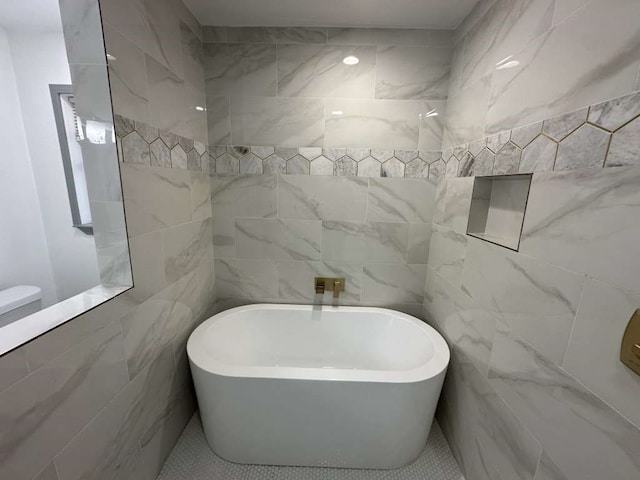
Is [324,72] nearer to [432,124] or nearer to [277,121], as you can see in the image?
[277,121]

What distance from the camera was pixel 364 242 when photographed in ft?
5.45

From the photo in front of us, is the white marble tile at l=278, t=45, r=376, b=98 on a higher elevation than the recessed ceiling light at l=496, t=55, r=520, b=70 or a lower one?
higher

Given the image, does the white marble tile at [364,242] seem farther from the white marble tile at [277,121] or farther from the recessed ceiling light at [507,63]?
the recessed ceiling light at [507,63]

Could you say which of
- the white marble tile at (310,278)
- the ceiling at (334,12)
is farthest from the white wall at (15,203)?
the white marble tile at (310,278)

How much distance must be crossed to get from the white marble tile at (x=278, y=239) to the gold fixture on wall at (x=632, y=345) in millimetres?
1326

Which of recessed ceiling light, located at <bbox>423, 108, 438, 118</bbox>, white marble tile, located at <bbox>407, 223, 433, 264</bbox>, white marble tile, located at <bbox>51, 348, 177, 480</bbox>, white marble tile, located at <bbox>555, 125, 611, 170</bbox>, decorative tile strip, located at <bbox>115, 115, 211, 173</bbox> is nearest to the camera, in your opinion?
white marble tile, located at <bbox>555, 125, 611, 170</bbox>

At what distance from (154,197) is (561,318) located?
1554 millimetres

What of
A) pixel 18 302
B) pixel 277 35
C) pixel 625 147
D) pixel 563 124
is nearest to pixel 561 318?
pixel 625 147

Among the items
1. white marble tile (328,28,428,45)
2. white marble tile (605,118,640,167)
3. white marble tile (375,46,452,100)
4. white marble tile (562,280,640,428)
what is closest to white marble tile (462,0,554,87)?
white marble tile (375,46,452,100)

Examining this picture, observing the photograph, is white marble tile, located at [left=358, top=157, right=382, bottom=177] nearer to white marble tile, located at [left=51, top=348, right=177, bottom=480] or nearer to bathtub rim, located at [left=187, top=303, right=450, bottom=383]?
bathtub rim, located at [left=187, top=303, right=450, bottom=383]

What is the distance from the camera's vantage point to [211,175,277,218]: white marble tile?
159 centimetres

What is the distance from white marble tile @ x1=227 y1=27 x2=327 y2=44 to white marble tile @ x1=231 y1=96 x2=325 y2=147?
313mm

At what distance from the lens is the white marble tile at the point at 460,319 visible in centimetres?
108

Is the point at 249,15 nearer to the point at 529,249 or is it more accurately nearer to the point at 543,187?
the point at 543,187
